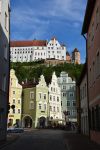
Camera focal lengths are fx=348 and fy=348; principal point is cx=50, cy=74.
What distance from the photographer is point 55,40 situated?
570ft

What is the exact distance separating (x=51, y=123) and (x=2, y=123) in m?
59.1

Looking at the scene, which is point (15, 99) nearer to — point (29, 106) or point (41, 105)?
point (29, 106)

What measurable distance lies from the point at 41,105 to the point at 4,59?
6108cm

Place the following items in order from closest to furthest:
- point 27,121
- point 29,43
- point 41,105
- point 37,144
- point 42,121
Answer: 1. point 37,144
2. point 42,121
3. point 27,121
4. point 41,105
5. point 29,43

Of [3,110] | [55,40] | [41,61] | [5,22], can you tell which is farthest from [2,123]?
[55,40]

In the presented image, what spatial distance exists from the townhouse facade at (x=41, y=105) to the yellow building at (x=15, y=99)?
4.66 metres

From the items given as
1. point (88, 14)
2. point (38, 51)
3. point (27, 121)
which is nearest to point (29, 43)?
point (38, 51)

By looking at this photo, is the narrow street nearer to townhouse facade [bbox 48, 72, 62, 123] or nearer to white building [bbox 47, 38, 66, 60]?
townhouse facade [bbox 48, 72, 62, 123]

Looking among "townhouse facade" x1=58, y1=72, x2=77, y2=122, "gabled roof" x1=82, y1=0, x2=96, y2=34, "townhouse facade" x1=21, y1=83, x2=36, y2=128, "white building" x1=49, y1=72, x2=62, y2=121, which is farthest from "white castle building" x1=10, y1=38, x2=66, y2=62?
"gabled roof" x1=82, y1=0, x2=96, y2=34

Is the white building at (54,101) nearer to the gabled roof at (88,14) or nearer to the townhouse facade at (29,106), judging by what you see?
the townhouse facade at (29,106)

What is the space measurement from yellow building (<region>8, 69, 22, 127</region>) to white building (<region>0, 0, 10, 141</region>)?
5572cm

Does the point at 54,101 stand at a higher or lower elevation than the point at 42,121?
higher

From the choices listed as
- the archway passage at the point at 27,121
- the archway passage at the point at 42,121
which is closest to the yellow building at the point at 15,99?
the archway passage at the point at 27,121

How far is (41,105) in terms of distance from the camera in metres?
89.3
